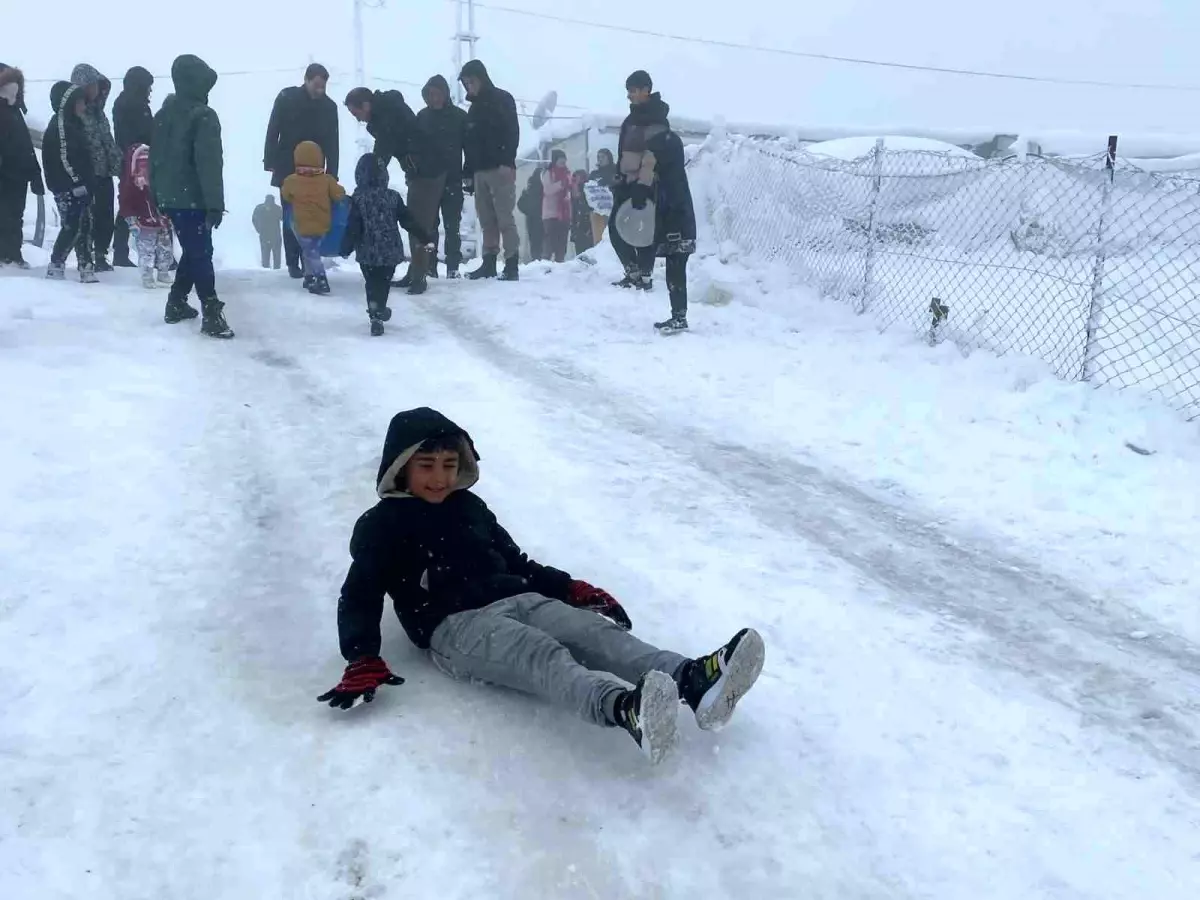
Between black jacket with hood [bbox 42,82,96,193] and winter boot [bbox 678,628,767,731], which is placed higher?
black jacket with hood [bbox 42,82,96,193]

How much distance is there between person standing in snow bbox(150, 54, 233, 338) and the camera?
6.88 meters

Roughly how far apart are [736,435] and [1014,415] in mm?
1617

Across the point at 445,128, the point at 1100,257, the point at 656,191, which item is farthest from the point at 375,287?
the point at 1100,257

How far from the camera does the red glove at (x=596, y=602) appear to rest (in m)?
3.10

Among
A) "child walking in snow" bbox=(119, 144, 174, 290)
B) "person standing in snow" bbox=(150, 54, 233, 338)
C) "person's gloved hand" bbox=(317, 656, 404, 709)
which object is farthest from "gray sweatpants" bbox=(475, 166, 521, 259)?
"person's gloved hand" bbox=(317, 656, 404, 709)

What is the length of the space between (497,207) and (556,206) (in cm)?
536

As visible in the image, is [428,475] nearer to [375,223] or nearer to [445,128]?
[375,223]

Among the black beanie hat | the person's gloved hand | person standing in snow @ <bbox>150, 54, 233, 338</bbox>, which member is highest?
the black beanie hat

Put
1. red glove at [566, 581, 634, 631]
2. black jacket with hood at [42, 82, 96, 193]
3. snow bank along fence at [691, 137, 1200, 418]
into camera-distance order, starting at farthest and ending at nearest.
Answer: black jacket with hood at [42, 82, 96, 193]
snow bank along fence at [691, 137, 1200, 418]
red glove at [566, 581, 634, 631]

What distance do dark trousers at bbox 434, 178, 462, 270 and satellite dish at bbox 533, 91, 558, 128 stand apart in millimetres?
12839

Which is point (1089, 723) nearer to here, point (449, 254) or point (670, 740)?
point (670, 740)

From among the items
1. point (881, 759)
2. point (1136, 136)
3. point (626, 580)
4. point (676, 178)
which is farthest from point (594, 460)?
point (1136, 136)

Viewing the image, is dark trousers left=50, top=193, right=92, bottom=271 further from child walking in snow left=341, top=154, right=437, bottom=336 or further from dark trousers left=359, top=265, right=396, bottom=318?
dark trousers left=359, top=265, right=396, bottom=318

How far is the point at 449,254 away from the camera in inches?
425
